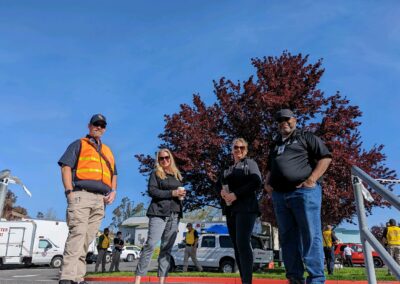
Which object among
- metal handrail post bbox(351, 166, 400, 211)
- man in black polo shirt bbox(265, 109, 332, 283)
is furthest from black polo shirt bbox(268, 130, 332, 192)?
metal handrail post bbox(351, 166, 400, 211)

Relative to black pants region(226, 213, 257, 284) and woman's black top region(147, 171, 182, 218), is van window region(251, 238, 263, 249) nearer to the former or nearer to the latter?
woman's black top region(147, 171, 182, 218)

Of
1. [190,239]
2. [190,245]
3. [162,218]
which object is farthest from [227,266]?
[162,218]

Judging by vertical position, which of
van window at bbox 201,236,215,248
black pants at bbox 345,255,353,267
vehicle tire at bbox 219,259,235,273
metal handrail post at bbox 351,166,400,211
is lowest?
vehicle tire at bbox 219,259,235,273

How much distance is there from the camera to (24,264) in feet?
85.5

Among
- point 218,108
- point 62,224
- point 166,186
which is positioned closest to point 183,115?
point 218,108

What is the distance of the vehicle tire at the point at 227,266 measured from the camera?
59.5 ft

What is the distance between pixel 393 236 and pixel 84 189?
35.3 feet

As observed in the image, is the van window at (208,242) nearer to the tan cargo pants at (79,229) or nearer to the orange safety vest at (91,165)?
the orange safety vest at (91,165)

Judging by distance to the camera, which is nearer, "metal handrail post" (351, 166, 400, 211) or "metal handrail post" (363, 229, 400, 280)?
"metal handrail post" (351, 166, 400, 211)

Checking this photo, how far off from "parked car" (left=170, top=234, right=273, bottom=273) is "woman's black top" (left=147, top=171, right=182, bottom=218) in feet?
43.9

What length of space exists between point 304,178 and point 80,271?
2.52m

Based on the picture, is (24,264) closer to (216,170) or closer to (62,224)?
(62,224)

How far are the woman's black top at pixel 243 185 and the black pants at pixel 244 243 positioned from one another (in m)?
0.09

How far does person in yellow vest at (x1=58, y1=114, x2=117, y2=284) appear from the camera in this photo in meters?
4.18
